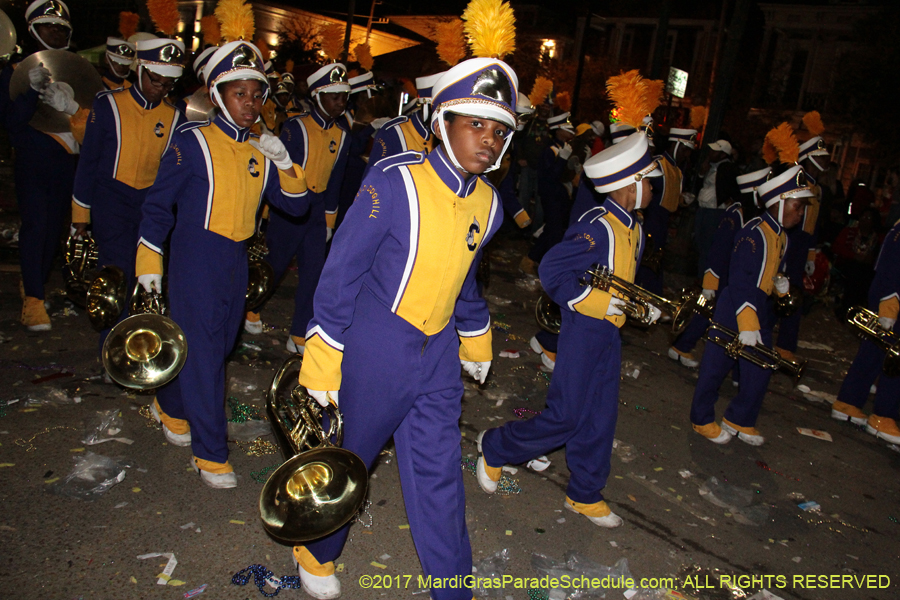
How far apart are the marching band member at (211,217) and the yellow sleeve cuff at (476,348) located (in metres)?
1.40

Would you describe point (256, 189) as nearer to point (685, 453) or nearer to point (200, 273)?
point (200, 273)

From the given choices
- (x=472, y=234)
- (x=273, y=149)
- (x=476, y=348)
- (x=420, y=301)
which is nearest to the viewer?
(x=420, y=301)

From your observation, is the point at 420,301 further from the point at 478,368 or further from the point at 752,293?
the point at 752,293

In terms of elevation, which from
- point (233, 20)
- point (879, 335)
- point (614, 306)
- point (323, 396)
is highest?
point (233, 20)

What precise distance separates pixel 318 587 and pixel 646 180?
2909 mm

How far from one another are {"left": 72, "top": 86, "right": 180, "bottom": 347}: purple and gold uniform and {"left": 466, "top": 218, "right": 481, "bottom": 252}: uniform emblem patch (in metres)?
2.89

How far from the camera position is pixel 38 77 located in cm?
501

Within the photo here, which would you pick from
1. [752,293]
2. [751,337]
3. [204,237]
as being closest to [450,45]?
[204,237]

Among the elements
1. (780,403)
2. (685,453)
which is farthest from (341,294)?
(780,403)

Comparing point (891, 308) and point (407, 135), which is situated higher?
point (407, 135)

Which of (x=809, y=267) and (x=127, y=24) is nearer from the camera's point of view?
(x=127, y=24)

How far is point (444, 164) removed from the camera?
2.66 meters

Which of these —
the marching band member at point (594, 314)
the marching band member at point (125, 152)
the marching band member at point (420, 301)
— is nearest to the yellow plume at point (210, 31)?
the marching band member at point (125, 152)

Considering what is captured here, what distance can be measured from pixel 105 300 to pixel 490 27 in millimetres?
3219
